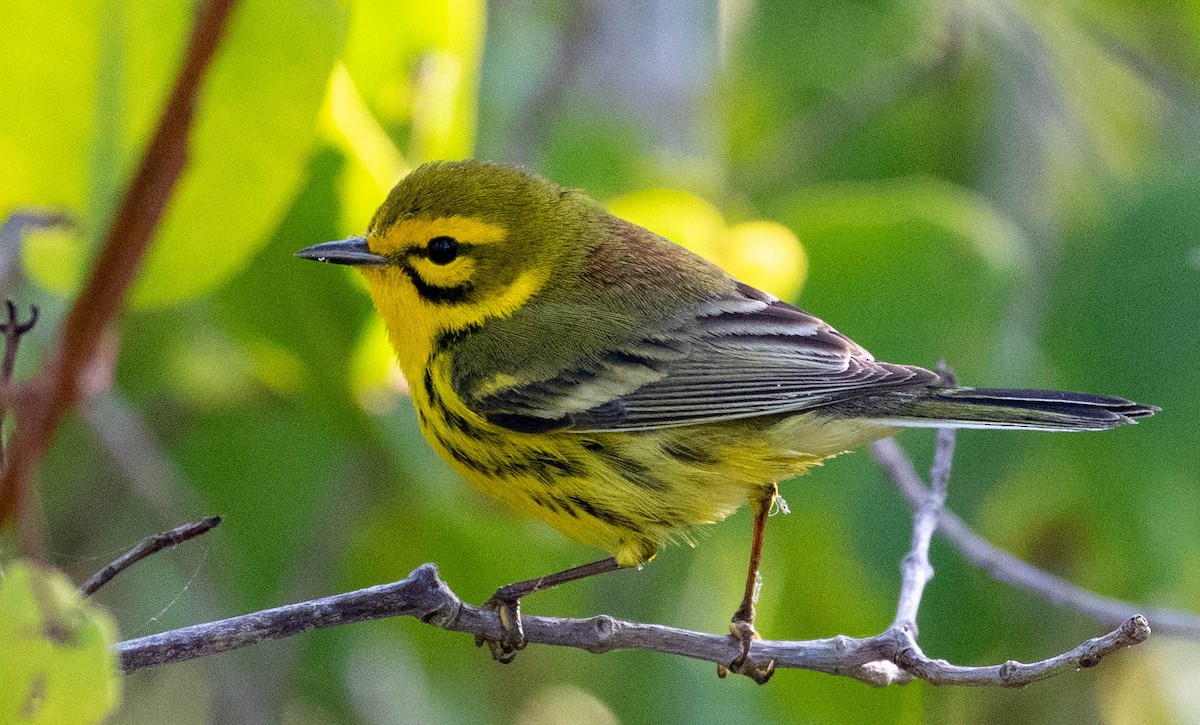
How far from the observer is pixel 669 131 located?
14.7ft

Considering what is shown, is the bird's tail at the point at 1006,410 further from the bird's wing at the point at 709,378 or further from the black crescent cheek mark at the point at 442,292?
the black crescent cheek mark at the point at 442,292

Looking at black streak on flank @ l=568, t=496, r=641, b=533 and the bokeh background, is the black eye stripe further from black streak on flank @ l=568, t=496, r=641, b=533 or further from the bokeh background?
black streak on flank @ l=568, t=496, r=641, b=533

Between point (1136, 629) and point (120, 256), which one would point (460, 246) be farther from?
point (120, 256)

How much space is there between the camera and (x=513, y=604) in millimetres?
2875

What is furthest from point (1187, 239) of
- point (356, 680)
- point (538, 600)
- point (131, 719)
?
point (131, 719)

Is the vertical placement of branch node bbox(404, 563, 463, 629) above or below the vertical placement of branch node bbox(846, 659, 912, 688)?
below

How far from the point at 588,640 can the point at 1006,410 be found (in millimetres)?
979

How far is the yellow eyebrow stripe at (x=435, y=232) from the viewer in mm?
3170

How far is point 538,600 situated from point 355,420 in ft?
2.50

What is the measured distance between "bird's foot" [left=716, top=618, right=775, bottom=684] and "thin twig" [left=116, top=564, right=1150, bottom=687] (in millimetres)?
24

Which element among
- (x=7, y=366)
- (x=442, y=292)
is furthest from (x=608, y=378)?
(x=7, y=366)

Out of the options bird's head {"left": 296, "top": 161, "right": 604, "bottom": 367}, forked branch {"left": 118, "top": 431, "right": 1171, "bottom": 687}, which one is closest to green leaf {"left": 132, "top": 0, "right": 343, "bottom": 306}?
bird's head {"left": 296, "top": 161, "right": 604, "bottom": 367}

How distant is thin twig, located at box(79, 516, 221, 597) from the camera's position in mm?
1663

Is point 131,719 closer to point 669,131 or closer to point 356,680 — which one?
point 356,680
